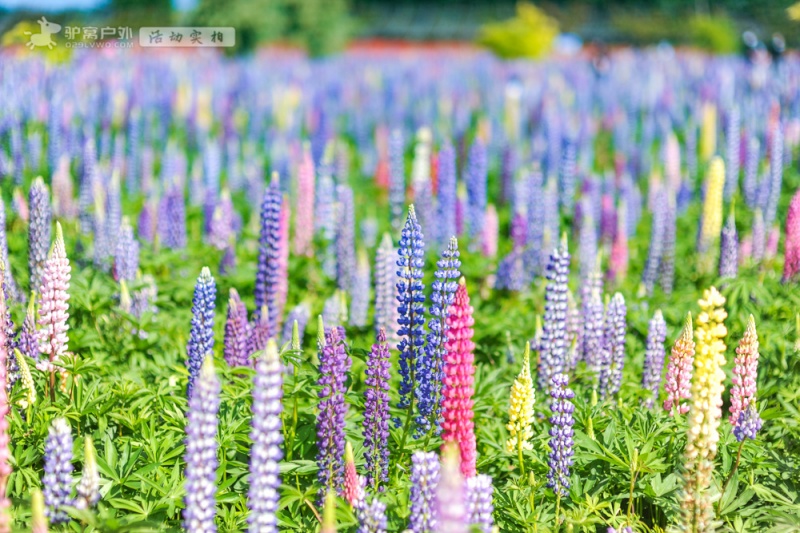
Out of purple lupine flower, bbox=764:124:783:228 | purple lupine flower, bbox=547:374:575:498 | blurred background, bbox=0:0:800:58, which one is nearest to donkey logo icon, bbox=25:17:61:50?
blurred background, bbox=0:0:800:58

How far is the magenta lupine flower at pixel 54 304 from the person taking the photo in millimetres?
3719

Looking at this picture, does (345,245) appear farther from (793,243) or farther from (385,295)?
(793,243)

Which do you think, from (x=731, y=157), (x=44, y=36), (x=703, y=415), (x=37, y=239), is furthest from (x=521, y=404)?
(x=44, y=36)

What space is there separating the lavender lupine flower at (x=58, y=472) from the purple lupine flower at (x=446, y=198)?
4786 millimetres

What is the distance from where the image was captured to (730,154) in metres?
9.84

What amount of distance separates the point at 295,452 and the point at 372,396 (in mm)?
564

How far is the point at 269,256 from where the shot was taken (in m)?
5.25

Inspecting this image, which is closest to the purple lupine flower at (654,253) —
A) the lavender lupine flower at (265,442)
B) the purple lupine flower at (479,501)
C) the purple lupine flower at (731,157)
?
the purple lupine flower at (731,157)

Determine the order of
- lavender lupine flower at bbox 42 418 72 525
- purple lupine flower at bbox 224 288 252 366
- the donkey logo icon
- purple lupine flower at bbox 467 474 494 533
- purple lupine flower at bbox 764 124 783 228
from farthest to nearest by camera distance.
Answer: the donkey logo icon
purple lupine flower at bbox 764 124 783 228
purple lupine flower at bbox 224 288 252 366
purple lupine flower at bbox 467 474 494 533
lavender lupine flower at bbox 42 418 72 525

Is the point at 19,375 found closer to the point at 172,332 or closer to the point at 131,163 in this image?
the point at 172,332

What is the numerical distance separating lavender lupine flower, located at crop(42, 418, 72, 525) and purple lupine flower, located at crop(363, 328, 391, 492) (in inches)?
45.9

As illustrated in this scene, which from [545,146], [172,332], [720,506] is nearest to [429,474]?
[720,506]

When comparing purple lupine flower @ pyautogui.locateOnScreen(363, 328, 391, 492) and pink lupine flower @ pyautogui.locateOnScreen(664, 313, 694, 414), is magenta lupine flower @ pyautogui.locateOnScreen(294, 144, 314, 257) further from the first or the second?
pink lupine flower @ pyautogui.locateOnScreen(664, 313, 694, 414)

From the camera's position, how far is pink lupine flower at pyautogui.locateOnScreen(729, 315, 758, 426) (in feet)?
12.3
